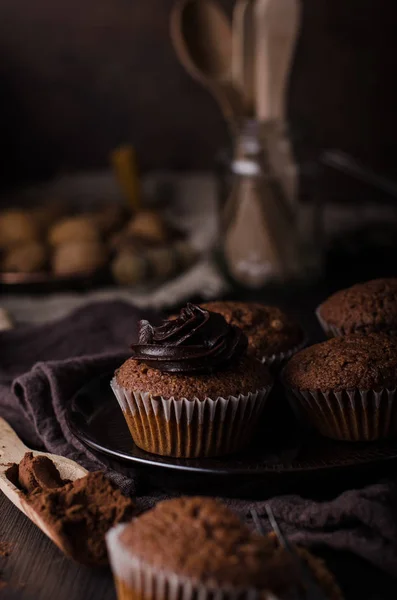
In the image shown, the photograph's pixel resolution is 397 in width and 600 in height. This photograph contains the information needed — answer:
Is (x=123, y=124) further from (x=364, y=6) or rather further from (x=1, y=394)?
(x=1, y=394)

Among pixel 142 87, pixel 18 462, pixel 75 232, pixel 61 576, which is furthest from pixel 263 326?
pixel 142 87

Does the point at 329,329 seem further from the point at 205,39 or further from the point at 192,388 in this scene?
the point at 205,39

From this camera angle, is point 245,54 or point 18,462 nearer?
point 18,462

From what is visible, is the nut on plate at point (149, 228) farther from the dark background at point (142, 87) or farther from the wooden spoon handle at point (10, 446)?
the wooden spoon handle at point (10, 446)

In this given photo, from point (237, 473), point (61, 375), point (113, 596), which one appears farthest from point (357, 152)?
point (113, 596)

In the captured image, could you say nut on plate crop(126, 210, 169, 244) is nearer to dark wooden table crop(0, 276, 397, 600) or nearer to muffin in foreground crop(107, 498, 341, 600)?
dark wooden table crop(0, 276, 397, 600)

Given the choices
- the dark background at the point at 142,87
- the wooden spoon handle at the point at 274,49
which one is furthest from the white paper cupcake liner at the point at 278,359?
the dark background at the point at 142,87

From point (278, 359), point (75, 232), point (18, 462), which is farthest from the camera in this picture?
point (75, 232)
